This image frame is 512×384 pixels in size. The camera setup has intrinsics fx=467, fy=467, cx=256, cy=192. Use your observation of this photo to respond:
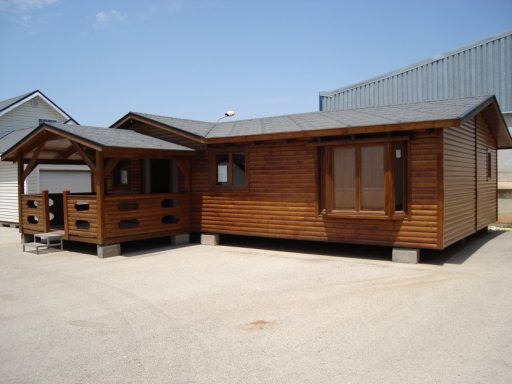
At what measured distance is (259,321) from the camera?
18.3ft

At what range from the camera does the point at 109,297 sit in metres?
6.90

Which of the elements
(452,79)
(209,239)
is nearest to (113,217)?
(209,239)

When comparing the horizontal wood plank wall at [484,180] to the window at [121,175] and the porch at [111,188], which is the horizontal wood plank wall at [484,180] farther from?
the window at [121,175]

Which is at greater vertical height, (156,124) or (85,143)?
(156,124)

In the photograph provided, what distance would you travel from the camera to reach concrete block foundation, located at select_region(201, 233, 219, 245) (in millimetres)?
12039

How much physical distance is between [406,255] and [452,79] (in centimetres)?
1499

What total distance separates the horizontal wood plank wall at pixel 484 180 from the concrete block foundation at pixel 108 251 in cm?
889

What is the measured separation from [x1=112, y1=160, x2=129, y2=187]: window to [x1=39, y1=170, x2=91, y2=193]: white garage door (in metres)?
4.92

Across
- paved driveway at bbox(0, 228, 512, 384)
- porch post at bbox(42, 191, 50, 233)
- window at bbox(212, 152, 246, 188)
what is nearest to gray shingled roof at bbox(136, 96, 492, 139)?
window at bbox(212, 152, 246, 188)

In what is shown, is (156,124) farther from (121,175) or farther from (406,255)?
(406,255)

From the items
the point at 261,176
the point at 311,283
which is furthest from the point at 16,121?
the point at 311,283

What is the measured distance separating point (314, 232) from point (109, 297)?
4853mm

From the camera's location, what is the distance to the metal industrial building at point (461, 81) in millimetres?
19594

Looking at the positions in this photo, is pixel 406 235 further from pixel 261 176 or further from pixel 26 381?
pixel 26 381
